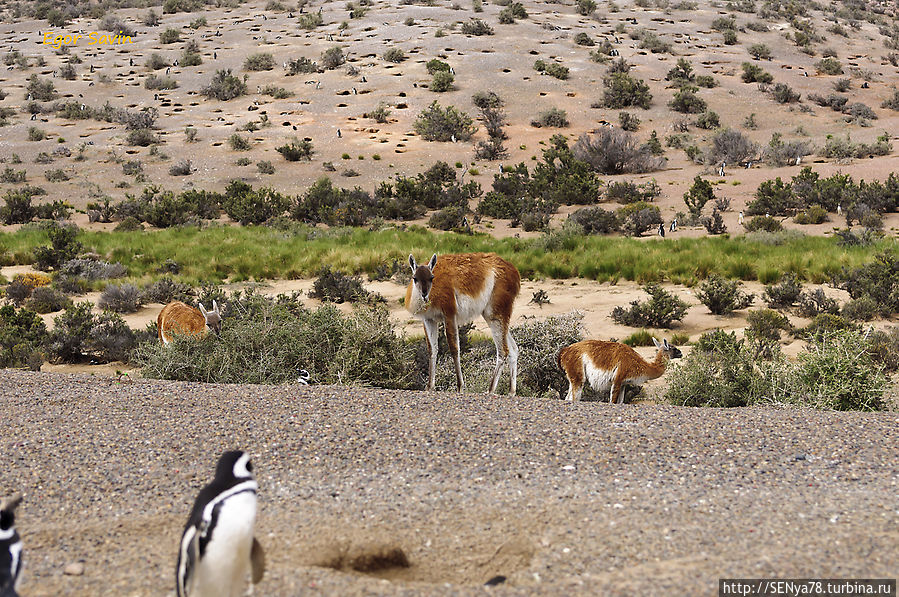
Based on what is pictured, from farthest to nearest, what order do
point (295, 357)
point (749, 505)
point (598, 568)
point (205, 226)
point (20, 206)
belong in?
point (20, 206), point (205, 226), point (295, 357), point (749, 505), point (598, 568)

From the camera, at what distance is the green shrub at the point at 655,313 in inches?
554

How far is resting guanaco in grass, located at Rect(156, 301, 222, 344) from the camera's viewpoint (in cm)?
1049

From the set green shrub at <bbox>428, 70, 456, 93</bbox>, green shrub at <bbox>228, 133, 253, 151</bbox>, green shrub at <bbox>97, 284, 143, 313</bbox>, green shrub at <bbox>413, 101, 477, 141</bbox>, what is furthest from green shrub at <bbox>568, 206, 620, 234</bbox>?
green shrub at <bbox>428, 70, 456, 93</bbox>

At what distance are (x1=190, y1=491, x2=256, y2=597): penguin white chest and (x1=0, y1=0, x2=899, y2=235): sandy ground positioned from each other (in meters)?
22.4

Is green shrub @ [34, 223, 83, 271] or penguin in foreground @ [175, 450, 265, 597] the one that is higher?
penguin in foreground @ [175, 450, 265, 597]

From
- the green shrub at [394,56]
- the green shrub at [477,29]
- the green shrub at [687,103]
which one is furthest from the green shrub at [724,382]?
the green shrub at [477,29]

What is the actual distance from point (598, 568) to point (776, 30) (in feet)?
217

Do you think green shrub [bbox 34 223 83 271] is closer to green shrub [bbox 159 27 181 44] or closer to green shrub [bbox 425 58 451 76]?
green shrub [bbox 425 58 451 76]

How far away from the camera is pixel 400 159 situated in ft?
118

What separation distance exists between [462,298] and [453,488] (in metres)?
4.36

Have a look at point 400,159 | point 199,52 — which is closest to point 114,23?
point 199,52

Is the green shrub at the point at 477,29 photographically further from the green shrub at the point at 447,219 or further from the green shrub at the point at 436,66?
the green shrub at the point at 447,219

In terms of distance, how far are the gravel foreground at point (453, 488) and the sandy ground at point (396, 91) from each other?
18604mm

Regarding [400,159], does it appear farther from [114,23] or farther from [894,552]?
[114,23]
